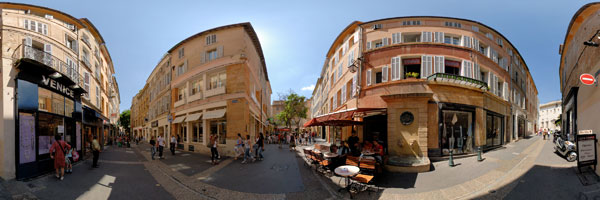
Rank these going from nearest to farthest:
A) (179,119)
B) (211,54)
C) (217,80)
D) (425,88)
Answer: (425,88) → (217,80) → (211,54) → (179,119)

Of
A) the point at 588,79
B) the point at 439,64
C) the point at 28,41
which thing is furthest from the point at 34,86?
the point at 588,79

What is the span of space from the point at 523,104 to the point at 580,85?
59.9ft

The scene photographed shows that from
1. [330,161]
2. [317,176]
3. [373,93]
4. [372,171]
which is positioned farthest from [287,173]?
[373,93]

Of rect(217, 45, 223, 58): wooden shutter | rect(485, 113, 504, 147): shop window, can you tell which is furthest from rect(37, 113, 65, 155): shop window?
rect(485, 113, 504, 147): shop window

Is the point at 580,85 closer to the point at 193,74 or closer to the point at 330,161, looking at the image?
the point at 330,161

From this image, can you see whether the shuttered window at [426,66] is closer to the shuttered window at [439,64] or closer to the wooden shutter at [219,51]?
the shuttered window at [439,64]

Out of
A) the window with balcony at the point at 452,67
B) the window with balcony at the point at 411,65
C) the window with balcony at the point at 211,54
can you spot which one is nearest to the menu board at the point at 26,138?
the window with balcony at the point at 211,54

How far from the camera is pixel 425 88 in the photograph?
1120cm

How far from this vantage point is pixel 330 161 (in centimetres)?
→ 855

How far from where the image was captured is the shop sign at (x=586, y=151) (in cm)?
604

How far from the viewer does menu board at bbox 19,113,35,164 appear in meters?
7.40

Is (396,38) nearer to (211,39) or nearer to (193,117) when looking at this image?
(211,39)

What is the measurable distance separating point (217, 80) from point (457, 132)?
1576 cm

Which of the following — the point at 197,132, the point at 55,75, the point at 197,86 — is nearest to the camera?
the point at 55,75
